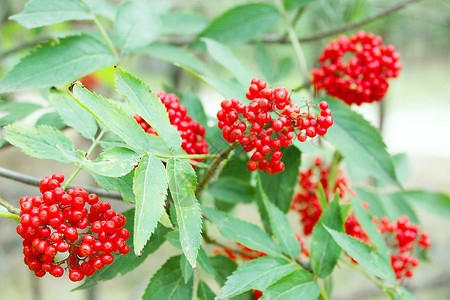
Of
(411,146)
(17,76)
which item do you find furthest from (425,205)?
(411,146)

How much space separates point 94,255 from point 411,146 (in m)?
6.86

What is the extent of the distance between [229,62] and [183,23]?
2.06 ft

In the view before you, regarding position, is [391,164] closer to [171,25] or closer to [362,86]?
[362,86]

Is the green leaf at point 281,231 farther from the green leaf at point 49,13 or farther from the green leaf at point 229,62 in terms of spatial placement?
the green leaf at point 49,13

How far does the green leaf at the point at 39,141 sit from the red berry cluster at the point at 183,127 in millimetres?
155

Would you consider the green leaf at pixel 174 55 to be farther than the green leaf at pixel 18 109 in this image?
Yes

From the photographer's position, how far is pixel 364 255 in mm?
839

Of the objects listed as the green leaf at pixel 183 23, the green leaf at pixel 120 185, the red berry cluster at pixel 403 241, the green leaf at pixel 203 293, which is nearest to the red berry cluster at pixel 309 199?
the red berry cluster at pixel 403 241

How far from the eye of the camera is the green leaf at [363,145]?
93cm

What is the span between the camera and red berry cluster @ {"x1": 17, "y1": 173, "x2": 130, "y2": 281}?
0.61 meters

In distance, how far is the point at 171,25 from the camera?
151cm

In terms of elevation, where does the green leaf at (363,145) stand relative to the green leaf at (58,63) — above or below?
below

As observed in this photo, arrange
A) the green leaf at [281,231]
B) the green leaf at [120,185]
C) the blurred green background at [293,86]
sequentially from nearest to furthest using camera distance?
the green leaf at [120,185] → the green leaf at [281,231] → the blurred green background at [293,86]

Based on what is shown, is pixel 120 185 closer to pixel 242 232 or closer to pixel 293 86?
pixel 242 232
